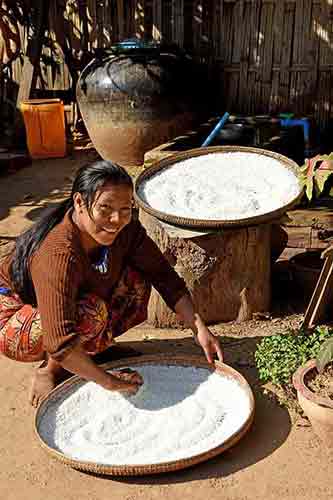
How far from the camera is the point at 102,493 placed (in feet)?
7.84

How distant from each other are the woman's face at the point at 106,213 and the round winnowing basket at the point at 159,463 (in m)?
0.60

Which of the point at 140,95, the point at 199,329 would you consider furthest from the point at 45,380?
the point at 140,95

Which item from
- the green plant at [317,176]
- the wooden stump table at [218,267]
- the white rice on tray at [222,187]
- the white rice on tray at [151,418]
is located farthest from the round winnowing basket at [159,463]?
the green plant at [317,176]

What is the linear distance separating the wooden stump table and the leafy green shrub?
1.73 ft

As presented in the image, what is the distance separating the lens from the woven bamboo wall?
6227mm

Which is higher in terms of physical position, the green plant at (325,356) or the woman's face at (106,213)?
the woman's face at (106,213)

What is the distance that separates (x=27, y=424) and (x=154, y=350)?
0.77m

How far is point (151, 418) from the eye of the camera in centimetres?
269

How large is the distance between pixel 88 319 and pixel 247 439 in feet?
2.40

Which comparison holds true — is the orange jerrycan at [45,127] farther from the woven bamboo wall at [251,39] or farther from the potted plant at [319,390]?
the potted plant at [319,390]

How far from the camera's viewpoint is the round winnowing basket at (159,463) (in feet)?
7.83

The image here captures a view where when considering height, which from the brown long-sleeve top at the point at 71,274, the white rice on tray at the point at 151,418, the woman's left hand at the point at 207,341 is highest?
the brown long-sleeve top at the point at 71,274

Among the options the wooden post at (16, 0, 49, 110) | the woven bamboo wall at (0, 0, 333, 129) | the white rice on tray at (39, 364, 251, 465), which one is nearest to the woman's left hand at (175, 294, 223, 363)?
the white rice on tray at (39, 364, 251, 465)

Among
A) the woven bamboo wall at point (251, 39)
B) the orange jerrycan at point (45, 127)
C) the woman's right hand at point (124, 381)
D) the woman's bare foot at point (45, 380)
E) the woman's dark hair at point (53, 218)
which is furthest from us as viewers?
the orange jerrycan at point (45, 127)
